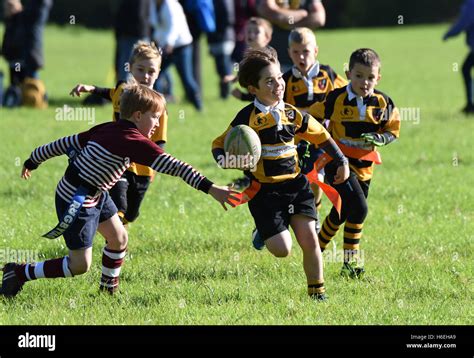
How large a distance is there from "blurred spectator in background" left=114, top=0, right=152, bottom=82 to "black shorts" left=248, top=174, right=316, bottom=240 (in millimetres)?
10593

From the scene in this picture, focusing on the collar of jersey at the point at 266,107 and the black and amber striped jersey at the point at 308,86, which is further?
the black and amber striped jersey at the point at 308,86

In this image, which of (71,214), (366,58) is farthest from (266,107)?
(71,214)

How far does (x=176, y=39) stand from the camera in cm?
1692

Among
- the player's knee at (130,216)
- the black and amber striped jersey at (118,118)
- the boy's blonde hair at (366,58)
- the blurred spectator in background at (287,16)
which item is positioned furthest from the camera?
the blurred spectator in background at (287,16)

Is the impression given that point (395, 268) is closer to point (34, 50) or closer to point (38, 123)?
point (38, 123)

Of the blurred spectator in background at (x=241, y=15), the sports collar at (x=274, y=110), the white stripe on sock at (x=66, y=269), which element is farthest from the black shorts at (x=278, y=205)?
the blurred spectator in background at (x=241, y=15)

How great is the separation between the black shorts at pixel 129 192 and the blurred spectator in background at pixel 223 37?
35.2 ft

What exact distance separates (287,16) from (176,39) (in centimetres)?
502

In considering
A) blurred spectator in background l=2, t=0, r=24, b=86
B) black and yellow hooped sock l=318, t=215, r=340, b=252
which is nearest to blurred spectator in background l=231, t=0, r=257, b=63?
blurred spectator in background l=2, t=0, r=24, b=86

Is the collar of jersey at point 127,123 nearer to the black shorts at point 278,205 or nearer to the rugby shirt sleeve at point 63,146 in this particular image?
the rugby shirt sleeve at point 63,146

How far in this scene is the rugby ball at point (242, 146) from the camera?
6816mm

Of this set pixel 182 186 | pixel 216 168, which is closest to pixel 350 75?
pixel 182 186

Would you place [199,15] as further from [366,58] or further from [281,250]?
[281,250]
